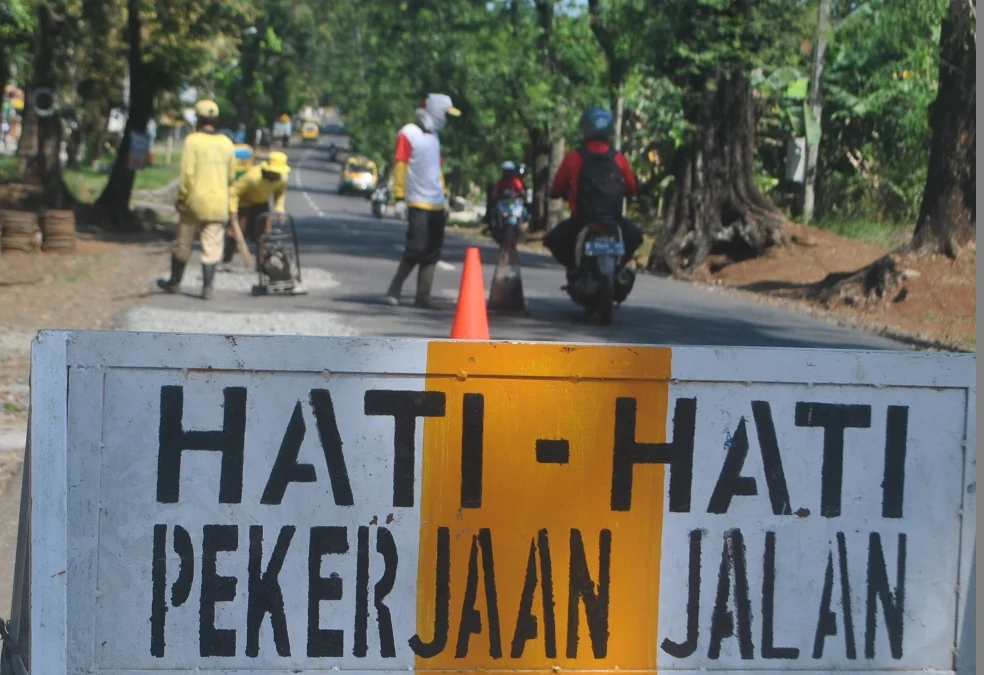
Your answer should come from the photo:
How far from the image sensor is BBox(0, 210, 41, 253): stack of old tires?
70.5 feet

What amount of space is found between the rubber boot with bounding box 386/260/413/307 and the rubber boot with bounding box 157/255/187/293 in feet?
7.51

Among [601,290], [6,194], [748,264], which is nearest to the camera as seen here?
[601,290]

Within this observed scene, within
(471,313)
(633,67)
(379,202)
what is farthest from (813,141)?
(471,313)

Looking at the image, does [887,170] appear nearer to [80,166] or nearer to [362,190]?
[80,166]

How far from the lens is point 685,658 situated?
136 inches

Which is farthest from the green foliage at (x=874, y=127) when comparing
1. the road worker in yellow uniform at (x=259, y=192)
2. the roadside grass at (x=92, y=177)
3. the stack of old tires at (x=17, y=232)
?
the roadside grass at (x=92, y=177)

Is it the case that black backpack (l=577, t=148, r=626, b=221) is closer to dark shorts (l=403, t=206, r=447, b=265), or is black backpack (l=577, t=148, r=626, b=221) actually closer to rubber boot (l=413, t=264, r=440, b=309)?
dark shorts (l=403, t=206, r=447, b=265)

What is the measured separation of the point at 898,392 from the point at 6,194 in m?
28.2

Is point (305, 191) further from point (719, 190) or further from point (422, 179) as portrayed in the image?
point (422, 179)

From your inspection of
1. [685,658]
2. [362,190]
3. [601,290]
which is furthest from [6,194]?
[362,190]

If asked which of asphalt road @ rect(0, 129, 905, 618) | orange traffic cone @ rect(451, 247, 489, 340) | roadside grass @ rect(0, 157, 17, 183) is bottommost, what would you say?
asphalt road @ rect(0, 129, 905, 618)

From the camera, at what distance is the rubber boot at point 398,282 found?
43.8 ft

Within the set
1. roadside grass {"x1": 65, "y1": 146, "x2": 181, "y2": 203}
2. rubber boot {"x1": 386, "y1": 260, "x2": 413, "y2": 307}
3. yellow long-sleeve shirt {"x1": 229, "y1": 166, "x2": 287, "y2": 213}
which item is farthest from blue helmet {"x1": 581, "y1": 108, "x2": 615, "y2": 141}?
roadside grass {"x1": 65, "y1": 146, "x2": 181, "y2": 203}

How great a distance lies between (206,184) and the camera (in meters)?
13.8
